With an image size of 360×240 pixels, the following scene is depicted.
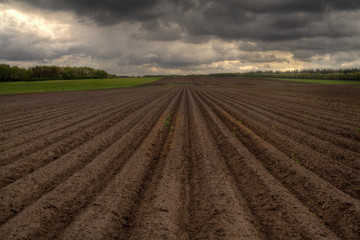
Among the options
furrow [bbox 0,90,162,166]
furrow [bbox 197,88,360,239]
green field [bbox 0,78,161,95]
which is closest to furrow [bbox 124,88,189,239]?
furrow [bbox 197,88,360,239]

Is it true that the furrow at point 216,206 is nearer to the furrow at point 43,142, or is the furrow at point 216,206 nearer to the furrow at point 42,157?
the furrow at point 42,157

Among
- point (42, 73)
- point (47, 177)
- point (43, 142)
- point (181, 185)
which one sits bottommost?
point (181, 185)

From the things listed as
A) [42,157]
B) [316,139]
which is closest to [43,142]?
[42,157]

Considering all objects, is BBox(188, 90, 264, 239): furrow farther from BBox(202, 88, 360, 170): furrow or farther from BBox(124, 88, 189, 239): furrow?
BBox(202, 88, 360, 170): furrow

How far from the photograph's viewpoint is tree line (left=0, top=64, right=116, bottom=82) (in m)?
70.5

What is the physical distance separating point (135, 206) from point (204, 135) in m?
6.31

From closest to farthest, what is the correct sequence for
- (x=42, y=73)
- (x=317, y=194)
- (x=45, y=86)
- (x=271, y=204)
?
(x=271, y=204) < (x=317, y=194) < (x=45, y=86) < (x=42, y=73)

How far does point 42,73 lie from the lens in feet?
274

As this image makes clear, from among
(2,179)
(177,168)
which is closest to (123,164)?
(177,168)

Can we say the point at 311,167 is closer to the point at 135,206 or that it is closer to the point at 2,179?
the point at 135,206

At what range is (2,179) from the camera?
6.30 m

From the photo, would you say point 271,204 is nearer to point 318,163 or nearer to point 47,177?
point 318,163

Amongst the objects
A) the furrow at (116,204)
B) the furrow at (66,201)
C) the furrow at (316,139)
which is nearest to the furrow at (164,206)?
the furrow at (116,204)

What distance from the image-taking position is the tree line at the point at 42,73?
70456 millimetres
